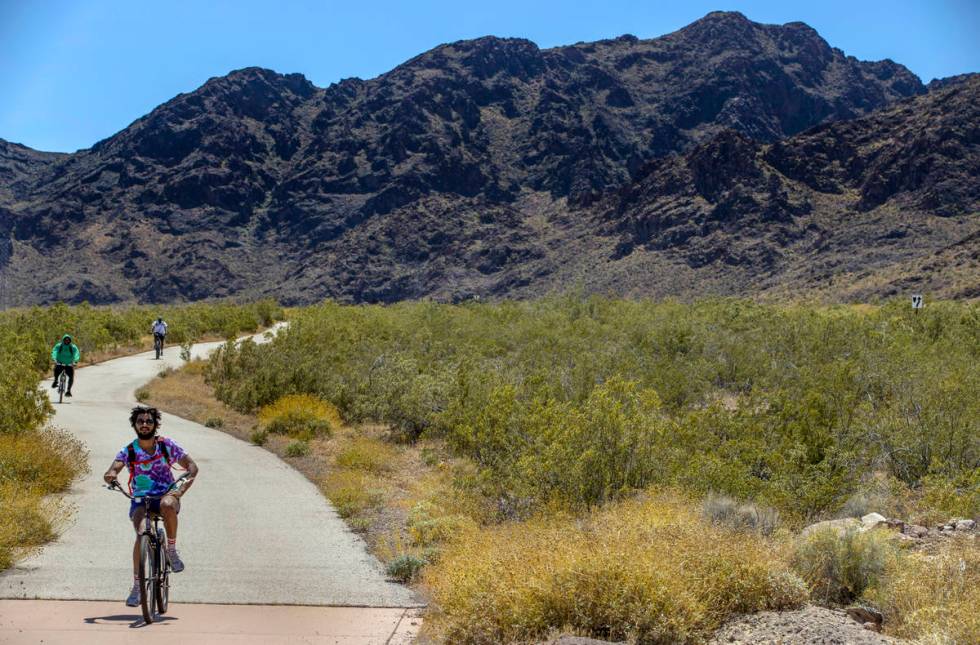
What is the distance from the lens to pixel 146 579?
6.78m

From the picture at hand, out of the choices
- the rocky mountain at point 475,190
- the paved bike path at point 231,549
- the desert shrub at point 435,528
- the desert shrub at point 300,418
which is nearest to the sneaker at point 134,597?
the paved bike path at point 231,549

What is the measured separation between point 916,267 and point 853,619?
65382 millimetres

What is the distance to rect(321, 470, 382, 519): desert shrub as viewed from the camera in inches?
447

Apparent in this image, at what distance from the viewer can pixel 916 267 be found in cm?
6444

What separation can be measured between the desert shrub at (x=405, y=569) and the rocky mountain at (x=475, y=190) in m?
61.8

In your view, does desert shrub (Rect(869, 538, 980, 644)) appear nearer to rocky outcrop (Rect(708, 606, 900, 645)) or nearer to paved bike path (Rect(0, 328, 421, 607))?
rocky outcrop (Rect(708, 606, 900, 645))

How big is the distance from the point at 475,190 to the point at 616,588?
506ft

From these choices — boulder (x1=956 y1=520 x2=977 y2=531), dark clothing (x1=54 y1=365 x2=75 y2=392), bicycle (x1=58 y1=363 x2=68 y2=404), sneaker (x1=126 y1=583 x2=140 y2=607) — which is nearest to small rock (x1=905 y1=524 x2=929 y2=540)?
boulder (x1=956 y1=520 x2=977 y2=531)

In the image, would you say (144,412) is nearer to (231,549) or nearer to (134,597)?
(134,597)

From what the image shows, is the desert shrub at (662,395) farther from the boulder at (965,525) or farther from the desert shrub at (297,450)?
the desert shrub at (297,450)

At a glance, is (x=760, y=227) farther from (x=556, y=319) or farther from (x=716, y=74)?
(x=716, y=74)

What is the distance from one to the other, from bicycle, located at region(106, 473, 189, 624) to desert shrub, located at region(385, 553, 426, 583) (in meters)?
2.21

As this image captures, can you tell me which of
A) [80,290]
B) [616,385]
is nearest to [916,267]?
[616,385]

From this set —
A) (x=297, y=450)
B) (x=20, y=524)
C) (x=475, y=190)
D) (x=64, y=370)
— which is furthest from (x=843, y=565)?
(x=475, y=190)
